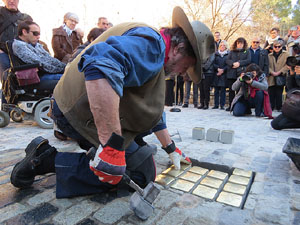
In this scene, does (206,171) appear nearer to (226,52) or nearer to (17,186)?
(17,186)

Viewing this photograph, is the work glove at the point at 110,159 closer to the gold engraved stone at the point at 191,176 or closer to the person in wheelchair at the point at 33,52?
the gold engraved stone at the point at 191,176

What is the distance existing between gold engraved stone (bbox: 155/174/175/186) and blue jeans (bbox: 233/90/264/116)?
14.7 feet

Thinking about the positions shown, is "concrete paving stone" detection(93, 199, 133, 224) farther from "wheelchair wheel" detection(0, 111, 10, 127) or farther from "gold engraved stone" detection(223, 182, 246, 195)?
"wheelchair wheel" detection(0, 111, 10, 127)

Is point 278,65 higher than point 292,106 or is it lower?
higher

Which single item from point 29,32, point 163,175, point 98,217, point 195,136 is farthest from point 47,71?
point 98,217

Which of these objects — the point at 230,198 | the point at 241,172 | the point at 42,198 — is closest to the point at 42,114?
the point at 42,198

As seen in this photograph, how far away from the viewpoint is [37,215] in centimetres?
→ 149

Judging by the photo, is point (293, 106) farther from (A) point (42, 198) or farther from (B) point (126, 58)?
(A) point (42, 198)

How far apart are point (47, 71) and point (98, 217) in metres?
3.26

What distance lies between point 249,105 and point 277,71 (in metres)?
1.46

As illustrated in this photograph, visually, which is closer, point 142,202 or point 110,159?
point 110,159

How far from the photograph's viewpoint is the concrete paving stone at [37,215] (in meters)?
1.42

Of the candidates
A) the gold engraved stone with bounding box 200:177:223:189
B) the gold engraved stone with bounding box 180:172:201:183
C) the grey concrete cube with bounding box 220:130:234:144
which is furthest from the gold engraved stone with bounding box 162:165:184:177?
the grey concrete cube with bounding box 220:130:234:144

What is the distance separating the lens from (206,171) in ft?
7.39
